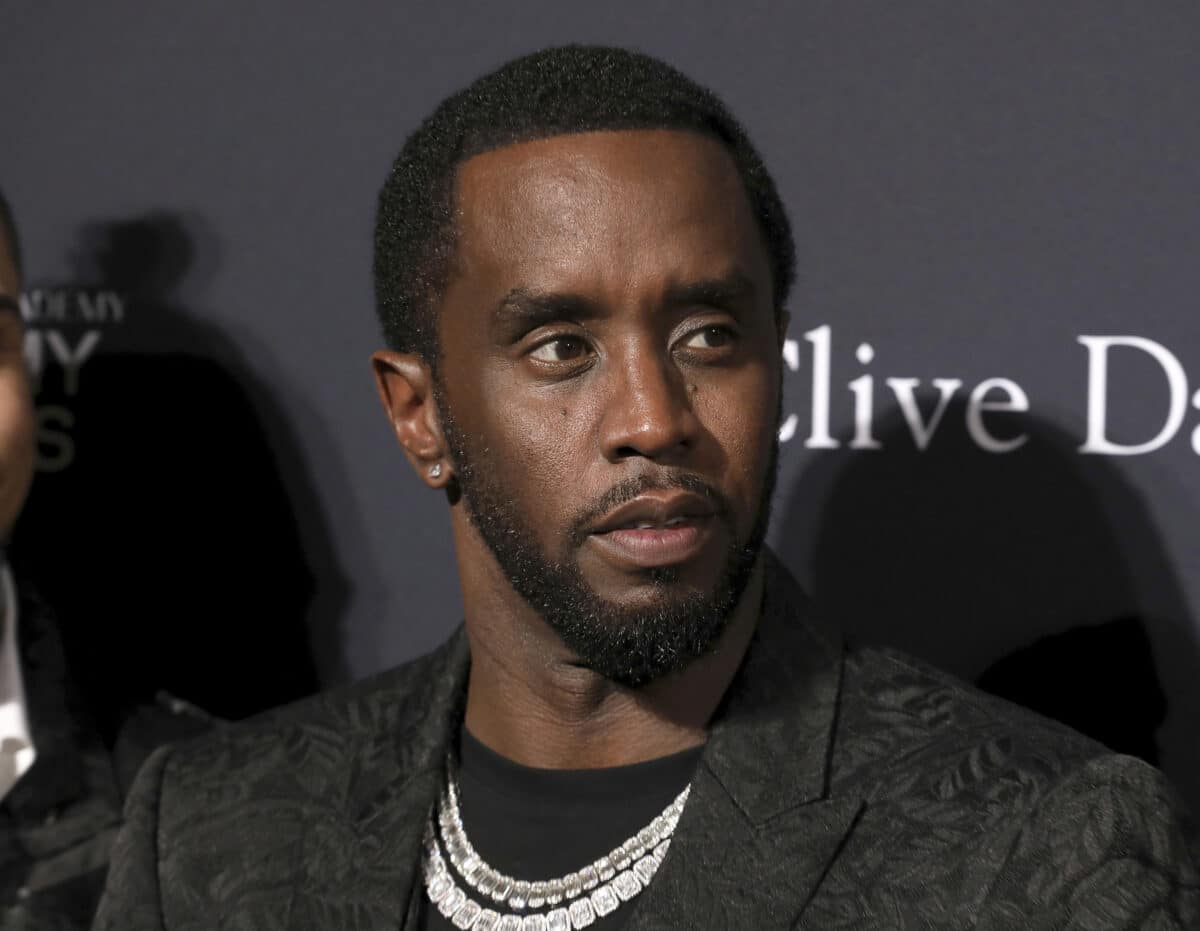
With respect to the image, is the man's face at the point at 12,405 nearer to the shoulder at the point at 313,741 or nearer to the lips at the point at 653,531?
the shoulder at the point at 313,741

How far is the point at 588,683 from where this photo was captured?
1.35 m

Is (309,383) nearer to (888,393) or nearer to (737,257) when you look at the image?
(888,393)

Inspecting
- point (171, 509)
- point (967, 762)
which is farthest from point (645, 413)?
point (171, 509)

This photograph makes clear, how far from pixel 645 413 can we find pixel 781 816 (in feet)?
1.08

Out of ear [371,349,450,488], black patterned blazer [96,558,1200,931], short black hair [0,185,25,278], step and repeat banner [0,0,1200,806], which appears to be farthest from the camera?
short black hair [0,185,25,278]

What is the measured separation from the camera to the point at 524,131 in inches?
51.3

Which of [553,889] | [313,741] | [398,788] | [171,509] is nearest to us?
[553,889]

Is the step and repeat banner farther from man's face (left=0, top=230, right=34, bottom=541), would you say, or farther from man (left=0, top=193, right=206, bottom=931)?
man's face (left=0, top=230, right=34, bottom=541)

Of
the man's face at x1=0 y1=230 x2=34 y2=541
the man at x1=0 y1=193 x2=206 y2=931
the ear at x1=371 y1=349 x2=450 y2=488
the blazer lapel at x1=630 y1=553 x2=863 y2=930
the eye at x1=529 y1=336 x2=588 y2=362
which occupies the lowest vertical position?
the man at x1=0 y1=193 x2=206 y2=931

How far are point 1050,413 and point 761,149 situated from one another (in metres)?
0.41

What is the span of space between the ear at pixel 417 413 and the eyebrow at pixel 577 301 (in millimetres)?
143

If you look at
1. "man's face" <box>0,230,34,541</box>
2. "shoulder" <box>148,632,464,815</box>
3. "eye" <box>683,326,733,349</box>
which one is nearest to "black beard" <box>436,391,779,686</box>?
"eye" <box>683,326,733,349</box>

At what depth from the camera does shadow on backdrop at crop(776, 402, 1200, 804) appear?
5.40 ft

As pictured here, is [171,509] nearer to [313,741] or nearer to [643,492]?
[313,741]
